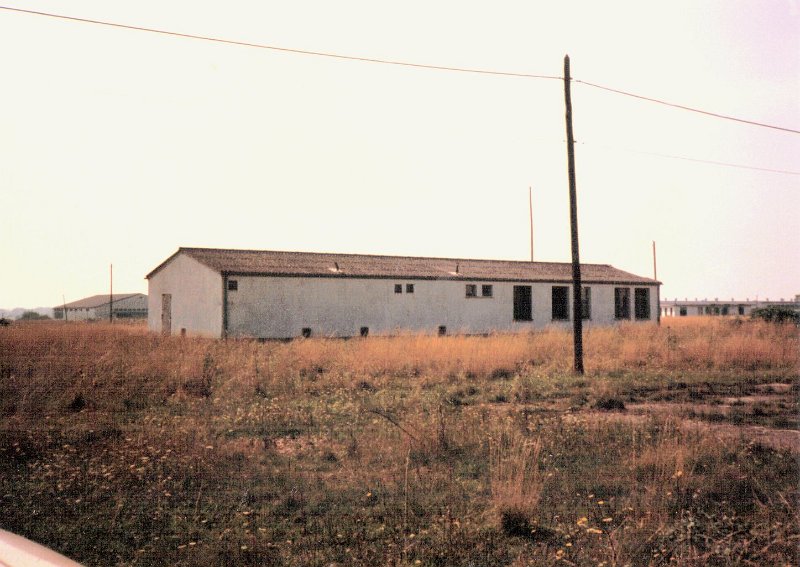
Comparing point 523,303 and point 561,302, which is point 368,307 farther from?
point 561,302

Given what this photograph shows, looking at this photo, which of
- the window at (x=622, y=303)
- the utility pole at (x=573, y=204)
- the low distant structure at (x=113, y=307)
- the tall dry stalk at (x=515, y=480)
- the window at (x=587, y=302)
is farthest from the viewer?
the low distant structure at (x=113, y=307)

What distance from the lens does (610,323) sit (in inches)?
1342

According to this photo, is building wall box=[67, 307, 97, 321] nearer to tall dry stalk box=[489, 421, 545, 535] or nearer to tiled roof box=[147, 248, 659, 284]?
tiled roof box=[147, 248, 659, 284]

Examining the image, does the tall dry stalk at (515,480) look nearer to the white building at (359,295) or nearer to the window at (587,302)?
the white building at (359,295)

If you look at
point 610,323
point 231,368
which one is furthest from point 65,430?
point 610,323

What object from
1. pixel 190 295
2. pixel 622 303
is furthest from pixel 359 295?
pixel 622 303

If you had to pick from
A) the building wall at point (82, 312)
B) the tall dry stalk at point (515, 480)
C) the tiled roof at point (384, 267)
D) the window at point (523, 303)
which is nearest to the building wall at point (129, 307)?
Result: the building wall at point (82, 312)

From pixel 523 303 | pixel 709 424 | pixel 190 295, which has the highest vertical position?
pixel 190 295

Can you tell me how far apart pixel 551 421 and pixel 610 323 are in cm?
2741

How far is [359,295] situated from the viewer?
28016 millimetres

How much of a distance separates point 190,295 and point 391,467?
75.6 ft

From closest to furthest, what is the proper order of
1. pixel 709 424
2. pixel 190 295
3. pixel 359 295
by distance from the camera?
pixel 709 424 < pixel 190 295 < pixel 359 295

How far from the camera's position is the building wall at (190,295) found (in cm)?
2527

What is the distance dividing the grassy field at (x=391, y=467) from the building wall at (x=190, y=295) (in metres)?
12.0
